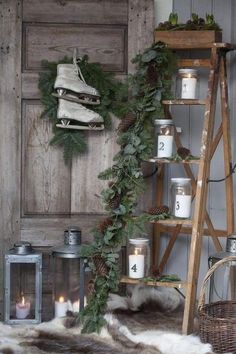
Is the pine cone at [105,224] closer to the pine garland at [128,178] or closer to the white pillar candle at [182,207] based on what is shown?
the pine garland at [128,178]

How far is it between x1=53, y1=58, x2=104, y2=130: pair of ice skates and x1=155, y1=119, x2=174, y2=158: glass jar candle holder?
1.38 ft

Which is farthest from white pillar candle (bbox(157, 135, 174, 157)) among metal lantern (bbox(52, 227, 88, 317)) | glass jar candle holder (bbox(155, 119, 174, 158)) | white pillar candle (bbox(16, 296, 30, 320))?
white pillar candle (bbox(16, 296, 30, 320))

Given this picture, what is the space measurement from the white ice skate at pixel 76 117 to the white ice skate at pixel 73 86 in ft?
0.12

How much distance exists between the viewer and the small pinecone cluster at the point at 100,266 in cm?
355

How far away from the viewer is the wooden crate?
3.92m

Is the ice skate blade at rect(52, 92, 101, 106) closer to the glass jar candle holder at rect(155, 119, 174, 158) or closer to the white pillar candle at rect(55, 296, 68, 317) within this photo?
the glass jar candle holder at rect(155, 119, 174, 158)

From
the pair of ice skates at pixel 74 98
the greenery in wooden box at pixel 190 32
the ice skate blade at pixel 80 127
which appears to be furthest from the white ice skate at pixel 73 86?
the greenery in wooden box at pixel 190 32

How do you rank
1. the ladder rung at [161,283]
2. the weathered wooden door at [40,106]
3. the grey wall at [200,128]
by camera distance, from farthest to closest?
→ the grey wall at [200,128], the weathered wooden door at [40,106], the ladder rung at [161,283]

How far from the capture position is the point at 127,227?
11.6ft

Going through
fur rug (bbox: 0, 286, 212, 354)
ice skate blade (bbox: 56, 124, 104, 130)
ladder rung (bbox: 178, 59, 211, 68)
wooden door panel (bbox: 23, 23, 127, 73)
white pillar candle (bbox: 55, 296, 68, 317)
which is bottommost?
fur rug (bbox: 0, 286, 212, 354)

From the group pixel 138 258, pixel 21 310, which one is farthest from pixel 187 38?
pixel 21 310

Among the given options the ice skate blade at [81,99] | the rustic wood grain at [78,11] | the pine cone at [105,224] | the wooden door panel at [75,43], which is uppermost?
the rustic wood grain at [78,11]

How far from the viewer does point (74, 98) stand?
3898 mm

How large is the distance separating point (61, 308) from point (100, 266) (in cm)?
42
